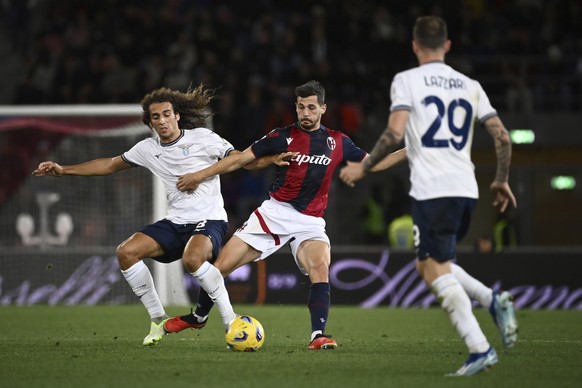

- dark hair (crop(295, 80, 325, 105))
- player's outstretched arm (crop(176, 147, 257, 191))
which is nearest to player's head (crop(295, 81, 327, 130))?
dark hair (crop(295, 80, 325, 105))

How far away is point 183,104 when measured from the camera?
938 cm

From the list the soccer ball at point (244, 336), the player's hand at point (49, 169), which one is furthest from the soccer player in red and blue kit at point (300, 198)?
the player's hand at point (49, 169)

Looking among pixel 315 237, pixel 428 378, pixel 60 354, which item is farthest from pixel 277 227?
pixel 428 378

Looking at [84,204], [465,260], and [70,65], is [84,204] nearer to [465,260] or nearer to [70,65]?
[70,65]

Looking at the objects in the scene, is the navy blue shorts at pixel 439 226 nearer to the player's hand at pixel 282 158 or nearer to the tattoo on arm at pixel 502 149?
the tattoo on arm at pixel 502 149

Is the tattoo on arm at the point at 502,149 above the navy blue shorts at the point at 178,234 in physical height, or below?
above

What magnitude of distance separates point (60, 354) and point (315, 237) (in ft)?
7.29

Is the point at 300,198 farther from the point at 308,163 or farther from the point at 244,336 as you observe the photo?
the point at 244,336

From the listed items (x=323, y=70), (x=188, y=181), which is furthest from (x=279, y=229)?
(x=323, y=70)

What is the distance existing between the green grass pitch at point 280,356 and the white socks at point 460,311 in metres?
0.22

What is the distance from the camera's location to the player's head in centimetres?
863

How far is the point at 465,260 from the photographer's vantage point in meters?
15.7

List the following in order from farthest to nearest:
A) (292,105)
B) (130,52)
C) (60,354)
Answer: (130,52)
(292,105)
(60,354)

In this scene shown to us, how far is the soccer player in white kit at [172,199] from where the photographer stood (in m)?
8.81
